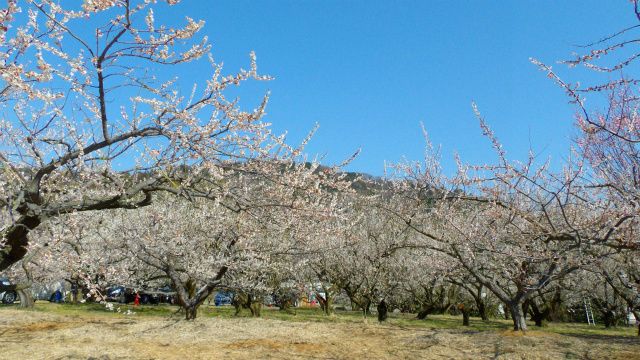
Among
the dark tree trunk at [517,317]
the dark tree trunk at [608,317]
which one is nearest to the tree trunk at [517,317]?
the dark tree trunk at [517,317]

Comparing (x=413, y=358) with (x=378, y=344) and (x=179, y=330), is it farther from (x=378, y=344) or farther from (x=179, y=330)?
(x=179, y=330)

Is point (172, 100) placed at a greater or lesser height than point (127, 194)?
greater

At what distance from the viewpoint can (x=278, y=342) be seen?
9.69 m

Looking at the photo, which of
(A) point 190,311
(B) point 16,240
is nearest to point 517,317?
(A) point 190,311

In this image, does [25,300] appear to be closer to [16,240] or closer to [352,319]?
[352,319]

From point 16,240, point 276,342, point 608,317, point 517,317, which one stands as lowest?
point 276,342

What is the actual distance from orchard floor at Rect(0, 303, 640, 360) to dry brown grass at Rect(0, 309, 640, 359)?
0.05 feet

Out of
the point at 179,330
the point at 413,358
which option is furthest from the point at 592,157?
the point at 179,330

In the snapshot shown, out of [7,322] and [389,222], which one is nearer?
[7,322]

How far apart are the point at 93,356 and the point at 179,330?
9.43ft

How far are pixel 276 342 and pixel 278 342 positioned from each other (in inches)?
1.6

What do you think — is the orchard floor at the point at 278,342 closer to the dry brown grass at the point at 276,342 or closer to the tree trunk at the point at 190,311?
the dry brown grass at the point at 276,342

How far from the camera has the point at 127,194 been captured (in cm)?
493

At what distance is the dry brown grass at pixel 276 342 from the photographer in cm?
847
